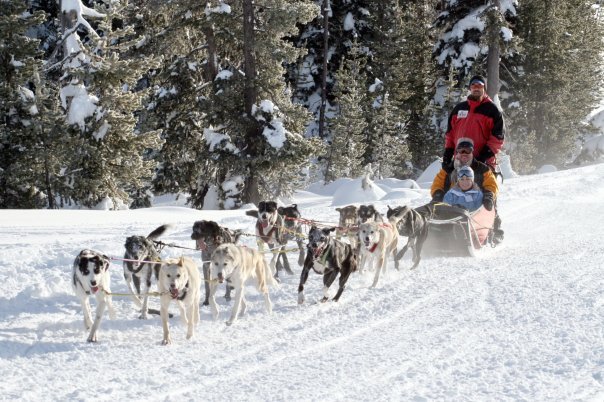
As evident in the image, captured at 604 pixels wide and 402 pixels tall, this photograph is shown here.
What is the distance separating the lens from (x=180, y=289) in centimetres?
537

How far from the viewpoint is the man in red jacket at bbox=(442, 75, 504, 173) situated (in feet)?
31.5

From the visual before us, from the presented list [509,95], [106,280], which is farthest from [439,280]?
[509,95]

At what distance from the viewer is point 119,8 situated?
13.9 m

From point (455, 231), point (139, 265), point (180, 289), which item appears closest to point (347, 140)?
point (455, 231)

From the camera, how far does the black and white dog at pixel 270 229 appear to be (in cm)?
808

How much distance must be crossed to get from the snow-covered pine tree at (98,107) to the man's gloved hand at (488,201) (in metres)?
7.92

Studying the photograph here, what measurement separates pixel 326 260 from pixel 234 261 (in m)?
1.26

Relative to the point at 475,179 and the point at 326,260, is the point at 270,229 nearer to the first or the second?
the point at 326,260

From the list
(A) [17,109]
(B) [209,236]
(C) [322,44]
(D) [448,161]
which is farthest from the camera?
(C) [322,44]

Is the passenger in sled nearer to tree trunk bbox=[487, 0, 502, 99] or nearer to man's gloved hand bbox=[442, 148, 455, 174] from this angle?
man's gloved hand bbox=[442, 148, 455, 174]

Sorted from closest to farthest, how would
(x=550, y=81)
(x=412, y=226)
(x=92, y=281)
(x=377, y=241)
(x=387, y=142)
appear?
(x=92, y=281) < (x=377, y=241) < (x=412, y=226) < (x=387, y=142) < (x=550, y=81)

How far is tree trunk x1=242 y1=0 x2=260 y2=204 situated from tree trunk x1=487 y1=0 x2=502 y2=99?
9574 millimetres

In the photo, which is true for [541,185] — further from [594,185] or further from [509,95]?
[509,95]

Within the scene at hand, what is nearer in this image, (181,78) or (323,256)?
(323,256)
